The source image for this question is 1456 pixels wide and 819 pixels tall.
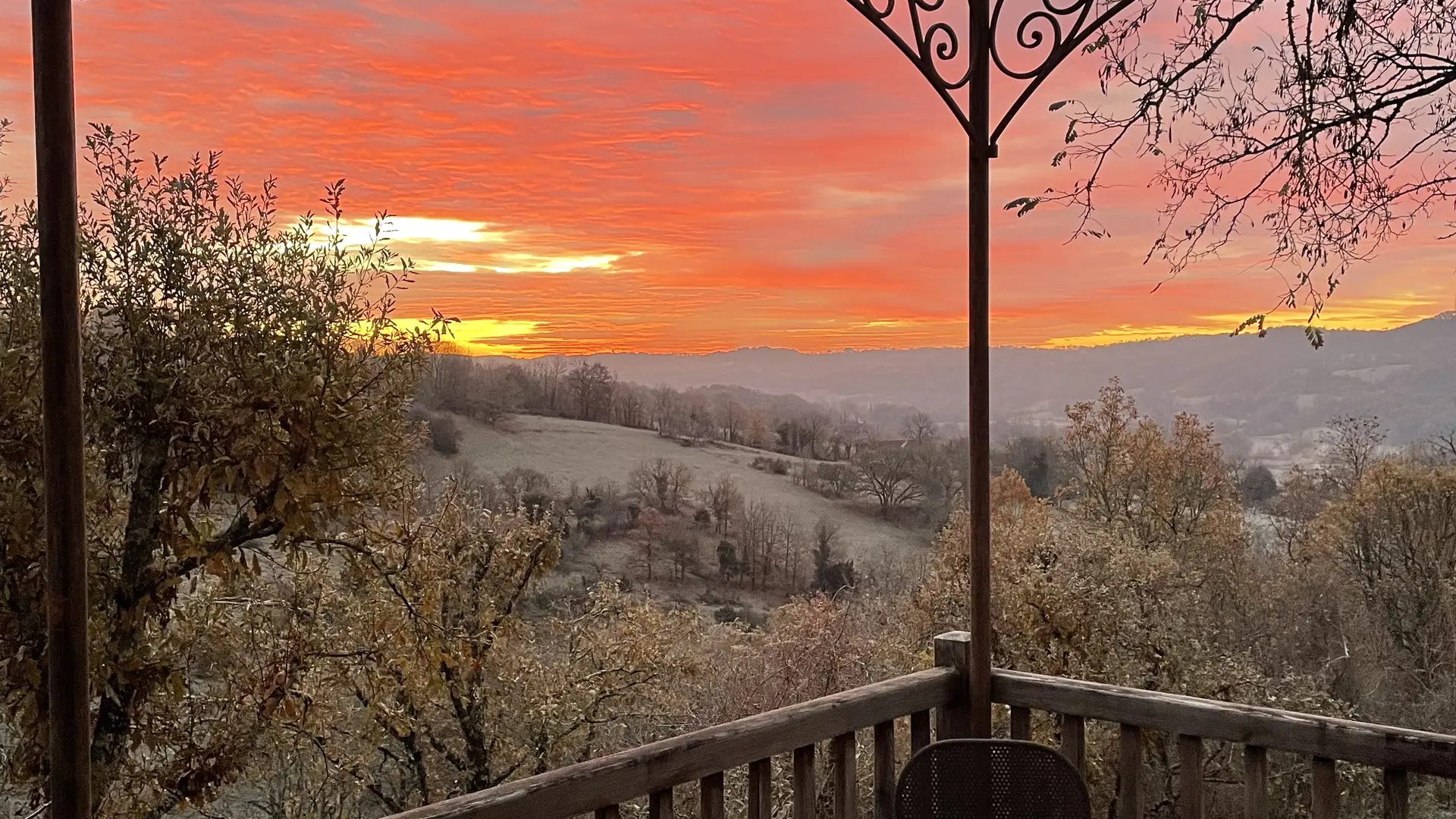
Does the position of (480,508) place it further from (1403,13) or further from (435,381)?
(1403,13)

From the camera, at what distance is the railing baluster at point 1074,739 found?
82.8 inches

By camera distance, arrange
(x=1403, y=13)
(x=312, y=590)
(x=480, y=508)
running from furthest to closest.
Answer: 1. (x=480, y=508)
2. (x=312, y=590)
3. (x=1403, y=13)

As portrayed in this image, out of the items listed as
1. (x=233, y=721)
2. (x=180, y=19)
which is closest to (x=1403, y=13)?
(x=180, y=19)

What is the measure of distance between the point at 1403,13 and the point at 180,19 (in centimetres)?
424

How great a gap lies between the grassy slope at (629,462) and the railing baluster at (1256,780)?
4.88 m

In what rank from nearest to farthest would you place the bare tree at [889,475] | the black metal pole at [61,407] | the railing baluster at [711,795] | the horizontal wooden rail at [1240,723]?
the black metal pole at [61,407] → the horizontal wooden rail at [1240,723] → the railing baluster at [711,795] → the bare tree at [889,475]

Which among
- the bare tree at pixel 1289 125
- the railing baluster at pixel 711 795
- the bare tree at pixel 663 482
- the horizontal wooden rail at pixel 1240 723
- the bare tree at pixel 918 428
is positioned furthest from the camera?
the bare tree at pixel 663 482

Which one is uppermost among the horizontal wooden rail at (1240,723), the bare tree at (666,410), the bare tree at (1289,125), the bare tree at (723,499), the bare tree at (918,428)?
the bare tree at (1289,125)

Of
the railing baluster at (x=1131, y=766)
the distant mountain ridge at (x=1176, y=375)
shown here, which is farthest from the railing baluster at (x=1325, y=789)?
the distant mountain ridge at (x=1176, y=375)

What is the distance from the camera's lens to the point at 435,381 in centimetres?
561

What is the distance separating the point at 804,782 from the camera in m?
1.99

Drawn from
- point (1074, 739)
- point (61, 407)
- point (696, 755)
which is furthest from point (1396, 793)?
point (61, 407)

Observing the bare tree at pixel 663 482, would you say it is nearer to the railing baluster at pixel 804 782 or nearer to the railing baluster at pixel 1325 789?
the railing baluster at pixel 804 782

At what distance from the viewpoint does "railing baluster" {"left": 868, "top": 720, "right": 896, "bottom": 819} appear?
2.12 m
